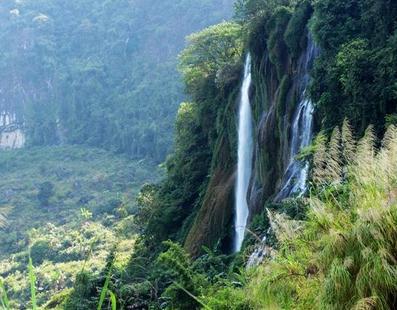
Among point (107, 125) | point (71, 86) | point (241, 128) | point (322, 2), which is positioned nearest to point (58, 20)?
point (71, 86)

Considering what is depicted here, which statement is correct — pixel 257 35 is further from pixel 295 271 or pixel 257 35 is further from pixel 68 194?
pixel 68 194

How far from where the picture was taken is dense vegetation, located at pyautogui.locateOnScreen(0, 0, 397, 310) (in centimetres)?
356

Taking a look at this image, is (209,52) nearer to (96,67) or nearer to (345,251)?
(345,251)

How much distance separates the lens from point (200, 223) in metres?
18.4

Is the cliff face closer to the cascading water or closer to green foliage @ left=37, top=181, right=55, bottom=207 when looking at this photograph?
the cascading water

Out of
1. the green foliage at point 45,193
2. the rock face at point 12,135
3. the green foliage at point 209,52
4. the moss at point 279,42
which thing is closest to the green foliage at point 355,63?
the moss at point 279,42

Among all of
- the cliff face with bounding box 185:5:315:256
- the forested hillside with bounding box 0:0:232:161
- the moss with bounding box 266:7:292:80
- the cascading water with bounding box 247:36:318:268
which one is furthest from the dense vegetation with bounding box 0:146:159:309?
the cascading water with bounding box 247:36:318:268

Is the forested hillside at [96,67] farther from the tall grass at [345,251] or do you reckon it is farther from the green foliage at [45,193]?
the tall grass at [345,251]

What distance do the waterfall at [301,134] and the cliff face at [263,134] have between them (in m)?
0.05

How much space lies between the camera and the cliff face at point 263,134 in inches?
527

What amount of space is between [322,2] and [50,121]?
79696 millimetres

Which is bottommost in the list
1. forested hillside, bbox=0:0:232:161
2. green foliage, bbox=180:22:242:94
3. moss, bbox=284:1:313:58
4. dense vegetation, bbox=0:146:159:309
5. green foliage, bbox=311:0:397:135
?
dense vegetation, bbox=0:146:159:309

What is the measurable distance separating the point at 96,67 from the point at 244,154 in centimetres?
7422

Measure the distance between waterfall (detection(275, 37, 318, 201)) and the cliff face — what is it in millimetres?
52
